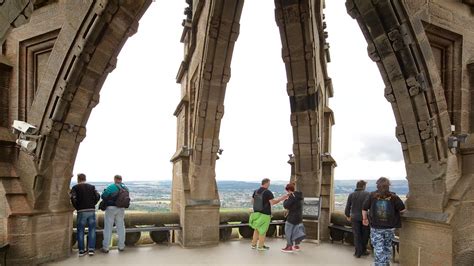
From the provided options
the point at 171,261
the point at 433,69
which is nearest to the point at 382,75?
the point at 433,69

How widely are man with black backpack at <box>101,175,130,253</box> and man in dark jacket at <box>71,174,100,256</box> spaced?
30 cm

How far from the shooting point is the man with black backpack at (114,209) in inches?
311

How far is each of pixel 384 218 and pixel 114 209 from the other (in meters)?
5.52

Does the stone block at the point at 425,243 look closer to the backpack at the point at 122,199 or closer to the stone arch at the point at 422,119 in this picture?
the stone arch at the point at 422,119

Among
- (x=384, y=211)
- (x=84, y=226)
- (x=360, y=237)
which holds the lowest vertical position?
(x=360, y=237)

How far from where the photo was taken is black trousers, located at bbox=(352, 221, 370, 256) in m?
8.05

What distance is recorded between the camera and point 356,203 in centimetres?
822

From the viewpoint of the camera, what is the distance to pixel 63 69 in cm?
680

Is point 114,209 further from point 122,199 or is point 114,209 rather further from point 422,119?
point 422,119

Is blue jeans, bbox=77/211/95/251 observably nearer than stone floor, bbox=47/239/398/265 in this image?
No

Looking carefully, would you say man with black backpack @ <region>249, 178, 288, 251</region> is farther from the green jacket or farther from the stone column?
the green jacket

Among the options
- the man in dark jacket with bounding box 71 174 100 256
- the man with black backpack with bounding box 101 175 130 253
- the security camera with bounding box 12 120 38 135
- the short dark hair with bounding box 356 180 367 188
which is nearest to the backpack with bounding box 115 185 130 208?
the man with black backpack with bounding box 101 175 130 253

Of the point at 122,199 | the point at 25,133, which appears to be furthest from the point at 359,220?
the point at 25,133

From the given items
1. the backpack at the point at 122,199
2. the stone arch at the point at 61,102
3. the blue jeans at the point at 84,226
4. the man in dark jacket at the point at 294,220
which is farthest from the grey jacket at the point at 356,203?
the stone arch at the point at 61,102
